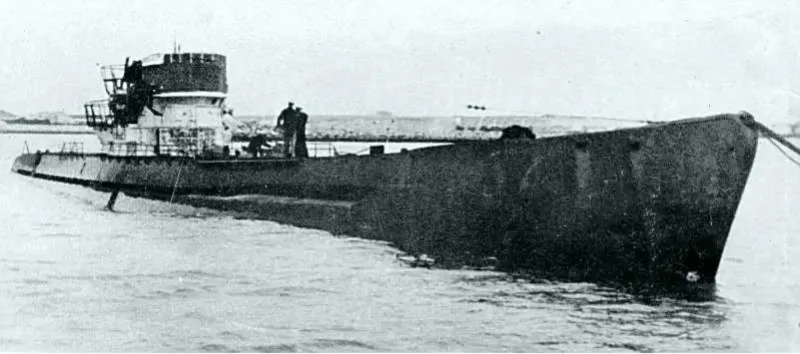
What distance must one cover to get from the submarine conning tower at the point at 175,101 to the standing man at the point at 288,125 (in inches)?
233

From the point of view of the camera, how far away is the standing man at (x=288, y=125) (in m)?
23.4

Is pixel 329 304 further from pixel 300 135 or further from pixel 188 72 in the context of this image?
A: pixel 188 72

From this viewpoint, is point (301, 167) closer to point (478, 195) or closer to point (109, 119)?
point (478, 195)

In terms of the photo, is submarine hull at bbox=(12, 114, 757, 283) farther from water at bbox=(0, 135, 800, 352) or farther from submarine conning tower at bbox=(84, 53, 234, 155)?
submarine conning tower at bbox=(84, 53, 234, 155)

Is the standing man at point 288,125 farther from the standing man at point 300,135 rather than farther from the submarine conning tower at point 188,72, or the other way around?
the submarine conning tower at point 188,72

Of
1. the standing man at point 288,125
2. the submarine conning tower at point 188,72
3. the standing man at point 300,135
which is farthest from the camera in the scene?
the submarine conning tower at point 188,72

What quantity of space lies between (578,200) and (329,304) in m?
4.46

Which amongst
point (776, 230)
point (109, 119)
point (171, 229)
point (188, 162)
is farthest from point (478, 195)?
point (109, 119)

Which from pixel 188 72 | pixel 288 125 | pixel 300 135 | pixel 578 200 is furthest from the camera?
pixel 188 72

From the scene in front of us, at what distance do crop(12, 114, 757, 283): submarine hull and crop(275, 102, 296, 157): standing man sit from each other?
484 cm

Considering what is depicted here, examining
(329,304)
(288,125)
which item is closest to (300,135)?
(288,125)

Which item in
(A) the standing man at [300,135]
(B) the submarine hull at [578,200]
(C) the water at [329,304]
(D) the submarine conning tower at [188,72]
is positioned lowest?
(C) the water at [329,304]

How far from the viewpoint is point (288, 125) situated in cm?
2370

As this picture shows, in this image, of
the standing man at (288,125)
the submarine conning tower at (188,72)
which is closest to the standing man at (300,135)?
the standing man at (288,125)
